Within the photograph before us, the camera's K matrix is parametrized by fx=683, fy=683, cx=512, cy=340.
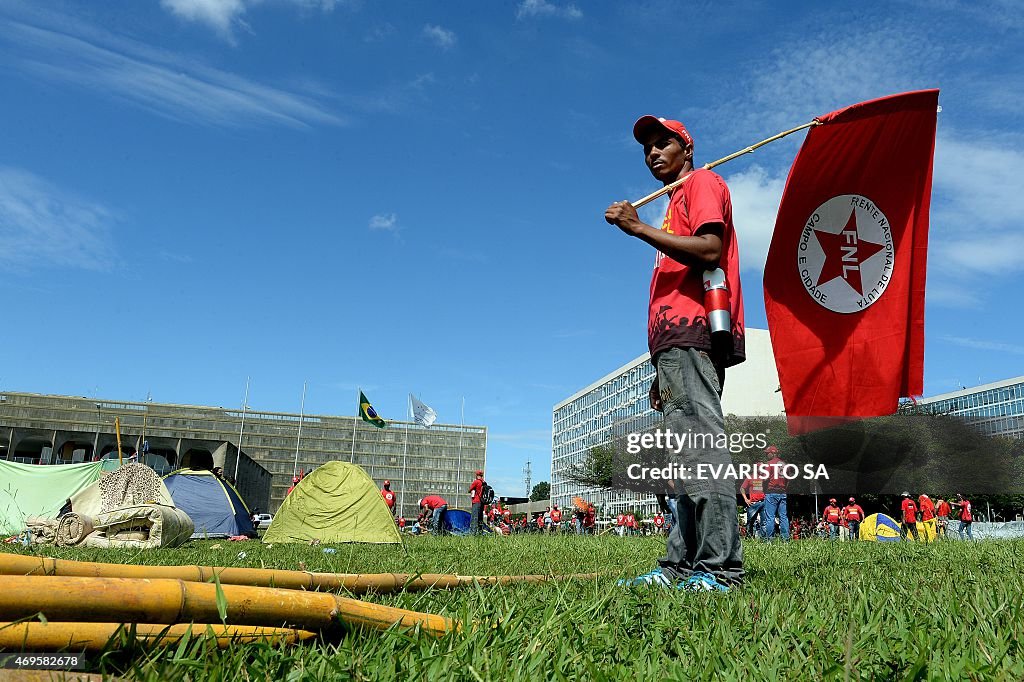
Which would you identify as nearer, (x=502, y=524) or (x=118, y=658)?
(x=118, y=658)

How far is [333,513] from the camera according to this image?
12.4 metres

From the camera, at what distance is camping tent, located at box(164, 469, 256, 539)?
16.6m

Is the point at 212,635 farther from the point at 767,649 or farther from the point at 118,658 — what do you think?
the point at 767,649

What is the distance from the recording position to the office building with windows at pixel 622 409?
8331 cm

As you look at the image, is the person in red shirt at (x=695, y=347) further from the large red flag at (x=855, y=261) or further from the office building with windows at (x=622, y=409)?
the office building with windows at (x=622, y=409)

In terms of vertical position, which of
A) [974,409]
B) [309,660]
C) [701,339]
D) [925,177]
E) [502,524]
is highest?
[974,409]

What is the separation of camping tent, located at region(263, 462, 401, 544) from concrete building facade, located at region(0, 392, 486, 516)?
67.2 meters

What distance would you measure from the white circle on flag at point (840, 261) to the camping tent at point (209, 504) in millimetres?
15109

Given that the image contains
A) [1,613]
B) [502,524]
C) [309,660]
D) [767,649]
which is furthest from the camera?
[502,524]

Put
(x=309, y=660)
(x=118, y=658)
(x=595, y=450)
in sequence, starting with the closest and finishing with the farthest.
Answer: (x=118, y=658) < (x=309, y=660) < (x=595, y=450)

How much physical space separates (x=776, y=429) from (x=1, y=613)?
182 ft

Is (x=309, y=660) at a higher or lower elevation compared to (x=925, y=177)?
lower

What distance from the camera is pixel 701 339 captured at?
3.07 m

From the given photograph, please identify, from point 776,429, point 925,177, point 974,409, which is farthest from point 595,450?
point 925,177
